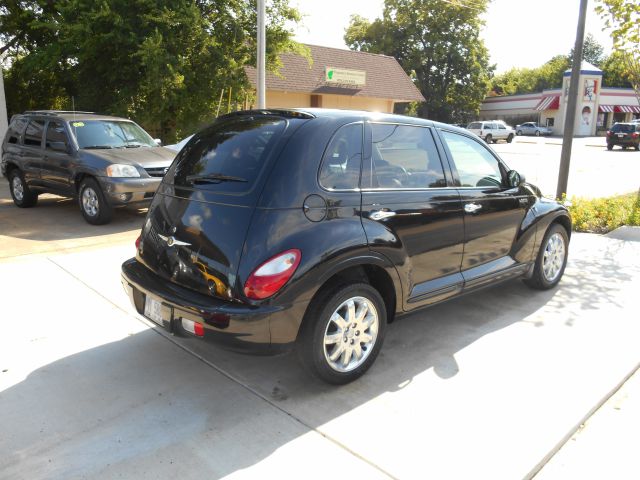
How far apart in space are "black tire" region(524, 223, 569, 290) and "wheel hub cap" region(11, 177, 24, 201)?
8.82 m

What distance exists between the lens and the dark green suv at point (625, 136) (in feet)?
102

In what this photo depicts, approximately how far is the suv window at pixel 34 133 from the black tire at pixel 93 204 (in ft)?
5.07

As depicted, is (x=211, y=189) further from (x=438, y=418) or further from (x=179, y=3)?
(x=179, y=3)

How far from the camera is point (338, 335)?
346 cm

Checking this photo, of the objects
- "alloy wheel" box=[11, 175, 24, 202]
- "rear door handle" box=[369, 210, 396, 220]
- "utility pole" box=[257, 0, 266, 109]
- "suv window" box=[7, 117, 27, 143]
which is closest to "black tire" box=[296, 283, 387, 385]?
"rear door handle" box=[369, 210, 396, 220]

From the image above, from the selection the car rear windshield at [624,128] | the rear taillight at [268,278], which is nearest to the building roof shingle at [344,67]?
the car rear windshield at [624,128]

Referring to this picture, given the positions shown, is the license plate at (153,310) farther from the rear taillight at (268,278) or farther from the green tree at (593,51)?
the green tree at (593,51)

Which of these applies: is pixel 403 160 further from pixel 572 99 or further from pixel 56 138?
pixel 572 99

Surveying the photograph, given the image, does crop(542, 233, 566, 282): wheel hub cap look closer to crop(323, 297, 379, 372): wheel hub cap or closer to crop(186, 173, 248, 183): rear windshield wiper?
crop(323, 297, 379, 372): wheel hub cap

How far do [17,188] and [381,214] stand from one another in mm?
8773

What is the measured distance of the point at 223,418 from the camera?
127 inches

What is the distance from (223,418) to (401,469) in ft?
3.58

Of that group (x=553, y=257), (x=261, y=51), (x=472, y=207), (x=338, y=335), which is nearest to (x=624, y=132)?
(x=261, y=51)

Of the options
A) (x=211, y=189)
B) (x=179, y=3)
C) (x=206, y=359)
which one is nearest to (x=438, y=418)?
(x=206, y=359)
